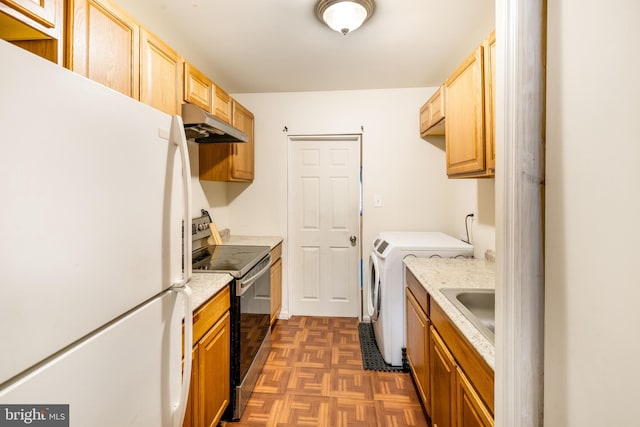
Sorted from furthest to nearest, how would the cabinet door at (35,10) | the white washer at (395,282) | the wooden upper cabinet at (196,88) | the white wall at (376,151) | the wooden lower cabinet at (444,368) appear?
the white wall at (376,151) → the white washer at (395,282) → the wooden upper cabinet at (196,88) → the wooden lower cabinet at (444,368) → the cabinet door at (35,10)

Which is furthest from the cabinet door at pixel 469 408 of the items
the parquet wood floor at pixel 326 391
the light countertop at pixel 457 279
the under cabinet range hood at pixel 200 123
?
the under cabinet range hood at pixel 200 123

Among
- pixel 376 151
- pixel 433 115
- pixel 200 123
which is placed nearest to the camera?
pixel 200 123

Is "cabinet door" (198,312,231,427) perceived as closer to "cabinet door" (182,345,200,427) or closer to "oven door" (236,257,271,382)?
"cabinet door" (182,345,200,427)

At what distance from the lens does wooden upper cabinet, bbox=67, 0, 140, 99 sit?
3.74 feet

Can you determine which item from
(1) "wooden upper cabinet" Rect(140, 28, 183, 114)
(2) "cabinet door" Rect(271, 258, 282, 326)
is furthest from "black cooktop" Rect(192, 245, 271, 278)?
(1) "wooden upper cabinet" Rect(140, 28, 183, 114)

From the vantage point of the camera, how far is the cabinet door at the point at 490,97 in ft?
5.21

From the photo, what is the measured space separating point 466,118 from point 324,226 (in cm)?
186

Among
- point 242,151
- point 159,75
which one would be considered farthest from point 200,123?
point 242,151

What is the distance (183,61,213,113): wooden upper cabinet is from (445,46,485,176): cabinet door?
1776 mm

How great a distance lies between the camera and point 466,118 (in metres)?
1.88

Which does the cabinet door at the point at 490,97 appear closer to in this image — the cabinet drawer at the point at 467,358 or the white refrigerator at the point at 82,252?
the cabinet drawer at the point at 467,358

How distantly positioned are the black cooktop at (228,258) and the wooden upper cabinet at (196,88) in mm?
1097

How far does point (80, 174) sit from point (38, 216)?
0.12 metres

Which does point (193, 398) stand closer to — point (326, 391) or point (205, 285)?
point (205, 285)
